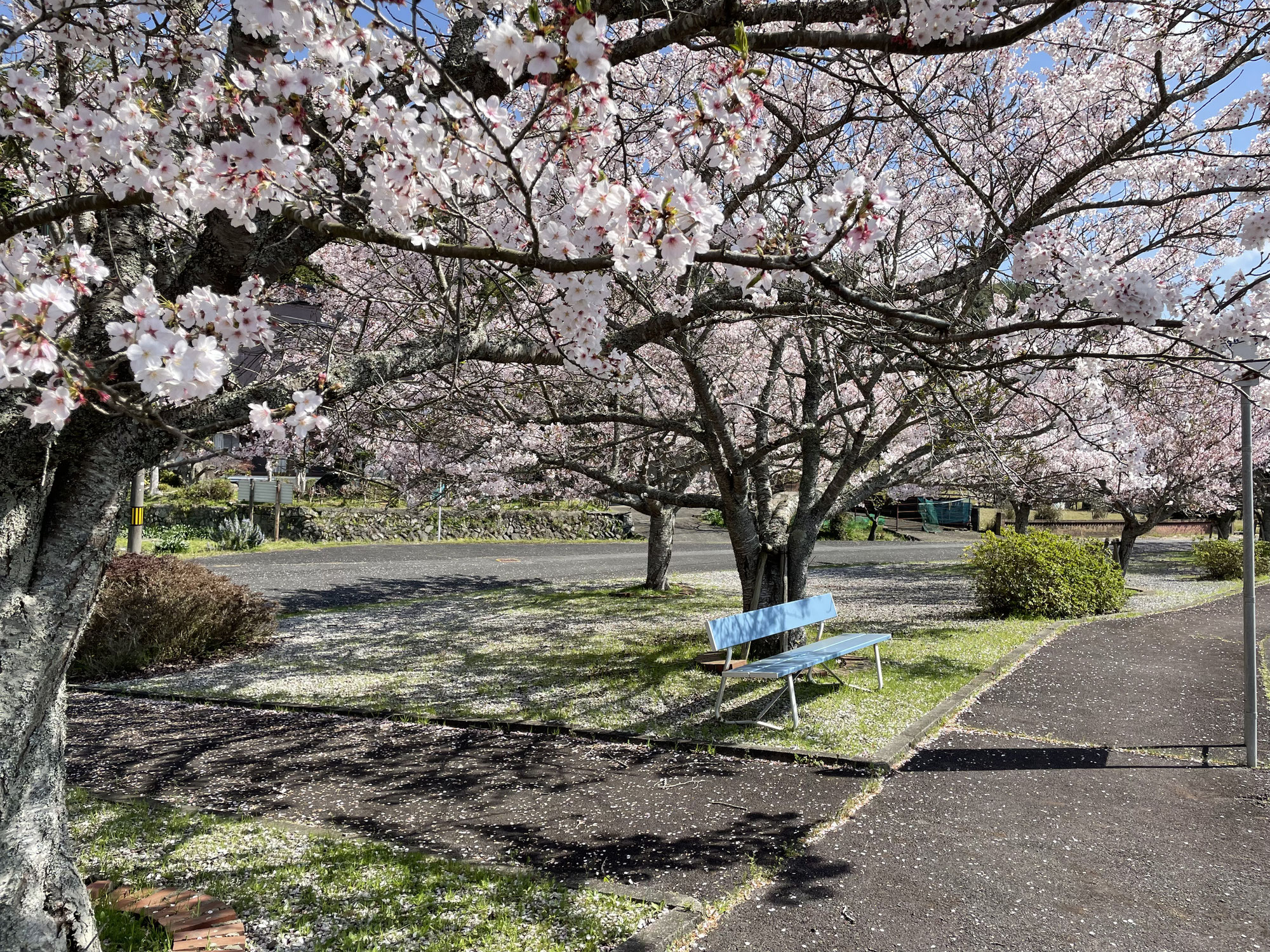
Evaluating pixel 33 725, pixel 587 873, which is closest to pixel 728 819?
pixel 587 873

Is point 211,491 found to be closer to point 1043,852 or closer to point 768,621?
point 768,621

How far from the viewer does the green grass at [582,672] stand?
6672mm

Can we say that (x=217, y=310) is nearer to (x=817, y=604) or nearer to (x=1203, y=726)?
(x=817, y=604)

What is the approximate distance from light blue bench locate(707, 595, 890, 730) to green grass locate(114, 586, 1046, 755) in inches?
9.5

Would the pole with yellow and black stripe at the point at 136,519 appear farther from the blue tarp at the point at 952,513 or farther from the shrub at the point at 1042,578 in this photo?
the blue tarp at the point at 952,513

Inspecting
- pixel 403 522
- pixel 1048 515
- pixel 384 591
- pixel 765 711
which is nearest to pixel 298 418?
pixel 765 711

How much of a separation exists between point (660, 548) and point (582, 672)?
20.1 ft

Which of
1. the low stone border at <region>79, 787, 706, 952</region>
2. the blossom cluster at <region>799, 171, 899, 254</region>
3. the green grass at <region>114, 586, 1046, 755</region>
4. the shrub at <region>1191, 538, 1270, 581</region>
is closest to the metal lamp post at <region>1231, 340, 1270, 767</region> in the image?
the green grass at <region>114, 586, 1046, 755</region>

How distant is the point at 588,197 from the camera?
2643 millimetres

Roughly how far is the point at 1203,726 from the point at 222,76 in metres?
8.07

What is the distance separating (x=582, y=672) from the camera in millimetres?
8531

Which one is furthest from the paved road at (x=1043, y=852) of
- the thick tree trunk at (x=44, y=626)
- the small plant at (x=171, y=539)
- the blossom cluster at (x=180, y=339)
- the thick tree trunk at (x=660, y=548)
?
the small plant at (x=171, y=539)

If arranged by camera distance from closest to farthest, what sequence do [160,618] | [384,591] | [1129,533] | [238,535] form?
[160,618] < [384,591] < [1129,533] < [238,535]

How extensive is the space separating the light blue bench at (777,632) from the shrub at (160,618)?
20.0 ft
